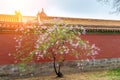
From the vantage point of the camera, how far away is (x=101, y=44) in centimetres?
1436

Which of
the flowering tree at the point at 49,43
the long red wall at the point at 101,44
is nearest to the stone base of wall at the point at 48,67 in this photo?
the long red wall at the point at 101,44

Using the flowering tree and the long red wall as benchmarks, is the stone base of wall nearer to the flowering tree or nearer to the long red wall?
the long red wall

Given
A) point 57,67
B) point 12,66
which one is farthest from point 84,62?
point 12,66

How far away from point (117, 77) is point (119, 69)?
8.82 ft

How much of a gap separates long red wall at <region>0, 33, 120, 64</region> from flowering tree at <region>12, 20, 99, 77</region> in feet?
1.07

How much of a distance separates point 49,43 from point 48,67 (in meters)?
1.87

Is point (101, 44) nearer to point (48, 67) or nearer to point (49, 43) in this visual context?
point (48, 67)

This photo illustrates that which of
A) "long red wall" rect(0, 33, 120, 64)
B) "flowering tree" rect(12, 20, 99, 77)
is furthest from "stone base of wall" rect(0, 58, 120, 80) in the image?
"flowering tree" rect(12, 20, 99, 77)

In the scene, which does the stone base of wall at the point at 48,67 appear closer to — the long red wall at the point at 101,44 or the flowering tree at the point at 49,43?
the long red wall at the point at 101,44

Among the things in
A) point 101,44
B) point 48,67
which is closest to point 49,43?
point 48,67

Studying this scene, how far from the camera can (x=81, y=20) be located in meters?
17.8

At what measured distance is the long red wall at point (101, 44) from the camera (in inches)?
453

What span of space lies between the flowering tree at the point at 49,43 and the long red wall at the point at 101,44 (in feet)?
1.07

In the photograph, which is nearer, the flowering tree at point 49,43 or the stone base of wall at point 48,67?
the flowering tree at point 49,43
